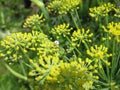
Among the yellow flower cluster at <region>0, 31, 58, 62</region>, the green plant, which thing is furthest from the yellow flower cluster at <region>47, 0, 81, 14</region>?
the yellow flower cluster at <region>0, 31, 58, 62</region>

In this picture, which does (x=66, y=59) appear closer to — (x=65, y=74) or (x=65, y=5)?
(x=65, y=74)

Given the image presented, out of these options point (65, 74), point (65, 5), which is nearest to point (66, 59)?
point (65, 74)

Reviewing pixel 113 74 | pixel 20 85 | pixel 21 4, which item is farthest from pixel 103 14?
pixel 21 4

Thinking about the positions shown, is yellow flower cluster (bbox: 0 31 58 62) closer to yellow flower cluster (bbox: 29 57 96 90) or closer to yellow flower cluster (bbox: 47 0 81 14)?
yellow flower cluster (bbox: 29 57 96 90)

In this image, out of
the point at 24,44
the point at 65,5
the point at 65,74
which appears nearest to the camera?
the point at 65,74

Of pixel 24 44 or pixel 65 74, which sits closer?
pixel 65 74

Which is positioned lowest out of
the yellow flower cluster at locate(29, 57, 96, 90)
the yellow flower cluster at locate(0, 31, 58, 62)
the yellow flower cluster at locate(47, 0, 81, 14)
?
the yellow flower cluster at locate(29, 57, 96, 90)

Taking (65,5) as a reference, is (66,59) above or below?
below

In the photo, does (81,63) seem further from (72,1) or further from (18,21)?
(18,21)
